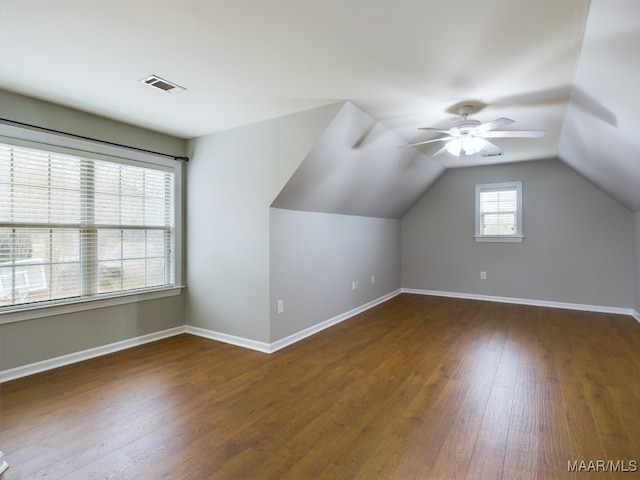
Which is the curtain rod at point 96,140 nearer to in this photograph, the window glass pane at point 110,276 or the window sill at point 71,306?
the window glass pane at point 110,276

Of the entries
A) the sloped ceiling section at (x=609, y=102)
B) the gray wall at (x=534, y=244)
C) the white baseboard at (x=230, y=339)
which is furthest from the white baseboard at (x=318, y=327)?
the sloped ceiling section at (x=609, y=102)

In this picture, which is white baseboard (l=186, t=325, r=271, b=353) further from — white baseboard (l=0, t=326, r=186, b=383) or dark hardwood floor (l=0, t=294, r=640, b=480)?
white baseboard (l=0, t=326, r=186, b=383)

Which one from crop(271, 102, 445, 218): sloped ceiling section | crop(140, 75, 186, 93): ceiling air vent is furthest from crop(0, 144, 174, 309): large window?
crop(271, 102, 445, 218): sloped ceiling section

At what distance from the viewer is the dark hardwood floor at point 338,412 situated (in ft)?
5.65

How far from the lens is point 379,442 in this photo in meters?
1.91

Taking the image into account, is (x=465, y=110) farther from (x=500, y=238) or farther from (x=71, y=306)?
(x=71, y=306)

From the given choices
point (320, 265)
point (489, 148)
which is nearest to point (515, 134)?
point (489, 148)

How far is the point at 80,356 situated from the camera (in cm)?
309

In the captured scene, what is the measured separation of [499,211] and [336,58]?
4.65 m

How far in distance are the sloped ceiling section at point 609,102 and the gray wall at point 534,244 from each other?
2.44ft

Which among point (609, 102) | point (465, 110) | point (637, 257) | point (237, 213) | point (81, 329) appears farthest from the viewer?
point (637, 257)

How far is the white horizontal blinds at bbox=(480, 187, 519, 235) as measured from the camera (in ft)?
18.1

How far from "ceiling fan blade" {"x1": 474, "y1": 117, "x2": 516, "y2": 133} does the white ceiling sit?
0.23 metres

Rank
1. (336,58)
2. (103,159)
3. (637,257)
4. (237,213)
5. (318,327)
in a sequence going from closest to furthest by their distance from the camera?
(336,58) → (103,159) → (237,213) → (318,327) → (637,257)
